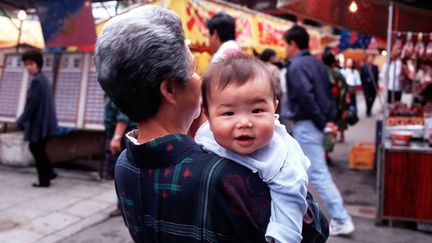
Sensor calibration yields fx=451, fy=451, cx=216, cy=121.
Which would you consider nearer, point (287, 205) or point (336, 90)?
point (287, 205)

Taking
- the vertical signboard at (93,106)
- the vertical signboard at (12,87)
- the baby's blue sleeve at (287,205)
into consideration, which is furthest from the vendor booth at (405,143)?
the vertical signboard at (12,87)

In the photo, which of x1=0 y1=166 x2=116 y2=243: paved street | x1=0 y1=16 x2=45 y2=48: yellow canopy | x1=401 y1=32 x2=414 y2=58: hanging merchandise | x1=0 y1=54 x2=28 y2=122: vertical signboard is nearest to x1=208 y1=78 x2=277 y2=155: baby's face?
x1=0 y1=166 x2=116 y2=243: paved street

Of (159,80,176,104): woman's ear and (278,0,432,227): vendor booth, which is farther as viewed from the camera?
(278,0,432,227): vendor booth

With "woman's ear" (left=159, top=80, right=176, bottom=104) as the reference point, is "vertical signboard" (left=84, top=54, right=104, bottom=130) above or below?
below

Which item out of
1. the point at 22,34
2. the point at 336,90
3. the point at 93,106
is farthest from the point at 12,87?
the point at 336,90

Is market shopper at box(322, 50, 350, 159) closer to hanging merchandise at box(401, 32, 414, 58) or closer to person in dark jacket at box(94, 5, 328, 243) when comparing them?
hanging merchandise at box(401, 32, 414, 58)

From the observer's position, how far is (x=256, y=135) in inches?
50.1

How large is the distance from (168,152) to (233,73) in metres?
0.29

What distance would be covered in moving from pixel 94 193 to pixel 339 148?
18.4 ft

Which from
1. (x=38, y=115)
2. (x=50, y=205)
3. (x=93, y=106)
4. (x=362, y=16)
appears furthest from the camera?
(x=93, y=106)

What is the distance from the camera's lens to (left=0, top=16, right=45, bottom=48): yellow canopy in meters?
6.11

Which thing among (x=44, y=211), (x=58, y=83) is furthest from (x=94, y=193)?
(x=58, y=83)

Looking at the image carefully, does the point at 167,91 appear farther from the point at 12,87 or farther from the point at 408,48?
the point at 12,87

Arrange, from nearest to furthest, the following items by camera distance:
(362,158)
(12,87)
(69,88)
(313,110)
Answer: (313,110), (69,88), (362,158), (12,87)
